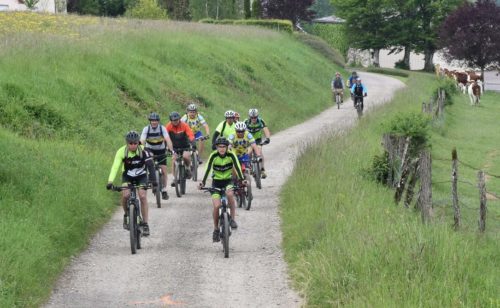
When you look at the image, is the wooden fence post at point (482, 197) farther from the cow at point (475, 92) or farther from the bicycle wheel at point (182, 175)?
the cow at point (475, 92)

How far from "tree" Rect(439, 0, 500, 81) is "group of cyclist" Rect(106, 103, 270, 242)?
56368mm

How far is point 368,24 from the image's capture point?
89750mm

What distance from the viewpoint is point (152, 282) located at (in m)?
11.6

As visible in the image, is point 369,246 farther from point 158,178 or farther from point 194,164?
point 194,164

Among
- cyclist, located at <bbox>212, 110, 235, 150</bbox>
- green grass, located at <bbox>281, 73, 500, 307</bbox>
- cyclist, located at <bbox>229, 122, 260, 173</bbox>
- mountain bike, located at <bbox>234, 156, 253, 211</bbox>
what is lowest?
mountain bike, located at <bbox>234, 156, 253, 211</bbox>

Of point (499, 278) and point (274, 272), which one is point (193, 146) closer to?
point (274, 272)

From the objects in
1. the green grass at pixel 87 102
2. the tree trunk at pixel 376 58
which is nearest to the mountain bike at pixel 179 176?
the green grass at pixel 87 102

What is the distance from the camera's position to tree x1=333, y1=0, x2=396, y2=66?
88438mm

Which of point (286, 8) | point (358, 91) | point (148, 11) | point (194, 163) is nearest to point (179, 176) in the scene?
point (194, 163)

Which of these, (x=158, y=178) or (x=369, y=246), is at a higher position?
(x=369, y=246)

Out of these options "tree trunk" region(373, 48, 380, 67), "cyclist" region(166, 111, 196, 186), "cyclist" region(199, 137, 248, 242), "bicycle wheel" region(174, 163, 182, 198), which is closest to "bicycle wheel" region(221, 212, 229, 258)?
"cyclist" region(199, 137, 248, 242)

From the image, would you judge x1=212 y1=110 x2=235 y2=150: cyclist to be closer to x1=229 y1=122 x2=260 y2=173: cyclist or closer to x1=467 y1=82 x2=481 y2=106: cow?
x1=229 y1=122 x2=260 y2=173: cyclist

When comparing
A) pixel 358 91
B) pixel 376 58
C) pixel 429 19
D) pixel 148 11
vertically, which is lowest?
pixel 358 91

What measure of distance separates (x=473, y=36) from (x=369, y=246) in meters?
66.0
